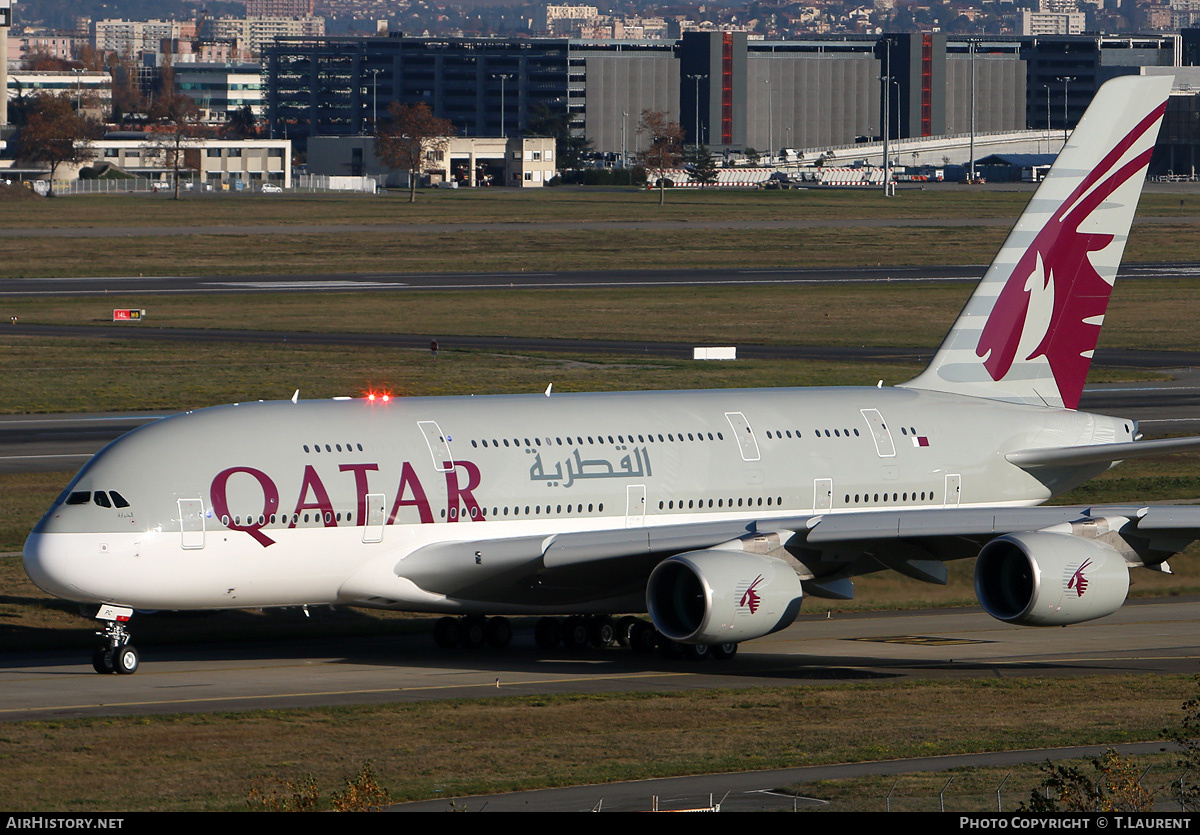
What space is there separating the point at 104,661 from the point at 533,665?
25.9ft

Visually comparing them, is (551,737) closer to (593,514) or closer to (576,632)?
(593,514)

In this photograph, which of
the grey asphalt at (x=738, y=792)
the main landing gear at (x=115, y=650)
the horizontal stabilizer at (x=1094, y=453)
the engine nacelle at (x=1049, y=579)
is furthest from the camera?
the horizontal stabilizer at (x=1094, y=453)

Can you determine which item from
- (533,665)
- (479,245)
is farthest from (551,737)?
(479,245)

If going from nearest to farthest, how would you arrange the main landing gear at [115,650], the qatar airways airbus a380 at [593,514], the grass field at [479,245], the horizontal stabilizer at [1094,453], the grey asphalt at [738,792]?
1. the grey asphalt at [738,792]
2. the qatar airways airbus a380 at [593,514]
3. the main landing gear at [115,650]
4. the horizontal stabilizer at [1094,453]
5. the grass field at [479,245]

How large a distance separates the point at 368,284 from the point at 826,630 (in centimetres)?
8164

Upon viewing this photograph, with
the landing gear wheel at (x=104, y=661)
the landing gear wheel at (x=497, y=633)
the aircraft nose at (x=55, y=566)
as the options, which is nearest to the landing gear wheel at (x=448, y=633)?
the landing gear wheel at (x=497, y=633)

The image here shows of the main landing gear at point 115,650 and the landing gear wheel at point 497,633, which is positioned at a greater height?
the main landing gear at point 115,650

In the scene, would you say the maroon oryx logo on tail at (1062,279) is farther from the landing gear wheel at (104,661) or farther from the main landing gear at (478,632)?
the landing gear wheel at (104,661)

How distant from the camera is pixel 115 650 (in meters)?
33.7

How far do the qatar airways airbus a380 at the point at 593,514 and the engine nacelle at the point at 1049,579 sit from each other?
0.04 metres

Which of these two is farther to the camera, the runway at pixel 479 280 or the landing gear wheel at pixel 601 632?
the runway at pixel 479 280

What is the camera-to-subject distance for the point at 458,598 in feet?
115

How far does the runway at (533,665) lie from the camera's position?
32219mm

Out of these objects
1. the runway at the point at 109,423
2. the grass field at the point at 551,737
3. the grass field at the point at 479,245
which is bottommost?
the grass field at the point at 551,737
